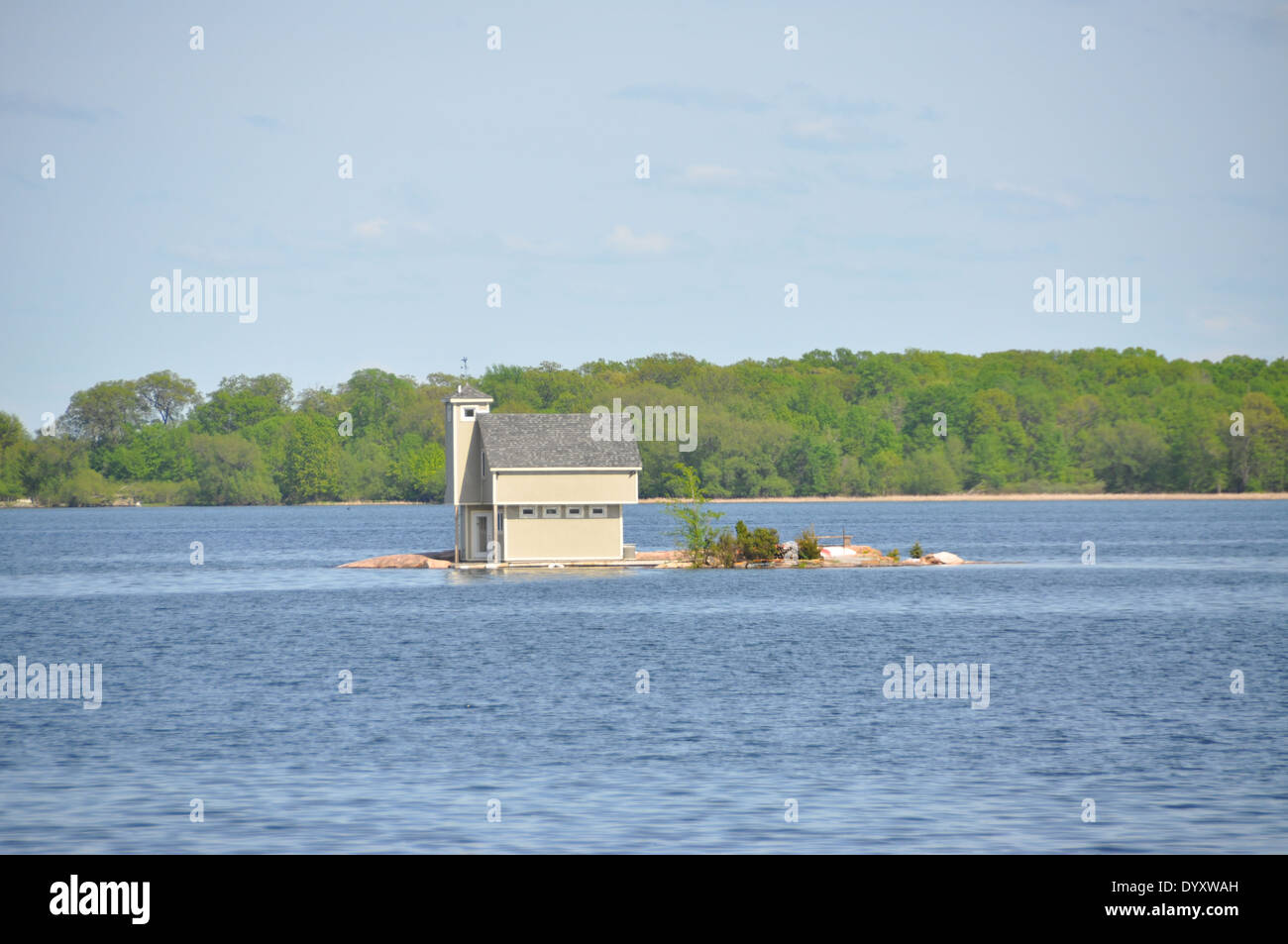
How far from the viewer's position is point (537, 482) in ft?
186

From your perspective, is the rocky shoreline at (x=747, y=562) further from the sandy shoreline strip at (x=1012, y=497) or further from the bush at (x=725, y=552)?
the sandy shoreline strip at (x=1012, y=497)

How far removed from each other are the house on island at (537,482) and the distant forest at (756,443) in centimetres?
10705

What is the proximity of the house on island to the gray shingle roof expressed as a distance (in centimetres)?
4

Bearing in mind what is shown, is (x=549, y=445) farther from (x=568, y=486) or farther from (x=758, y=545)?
(x=758, y=545)

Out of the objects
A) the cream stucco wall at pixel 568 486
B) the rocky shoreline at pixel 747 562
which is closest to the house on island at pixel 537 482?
the cream stucco wall at pixel 568 486

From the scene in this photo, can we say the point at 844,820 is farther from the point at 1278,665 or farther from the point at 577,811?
the point at 1278,665

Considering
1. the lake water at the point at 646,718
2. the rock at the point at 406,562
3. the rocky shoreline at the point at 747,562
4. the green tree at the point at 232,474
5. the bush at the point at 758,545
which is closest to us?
the lake water at the point at 646,718

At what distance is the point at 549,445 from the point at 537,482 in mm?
1764

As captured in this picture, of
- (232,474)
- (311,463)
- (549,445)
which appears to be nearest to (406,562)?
(549,445)

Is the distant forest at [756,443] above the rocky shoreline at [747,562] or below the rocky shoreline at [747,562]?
above

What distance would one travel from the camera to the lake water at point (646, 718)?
56.0 feet

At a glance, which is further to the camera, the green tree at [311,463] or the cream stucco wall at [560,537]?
the green tree at [311,463]

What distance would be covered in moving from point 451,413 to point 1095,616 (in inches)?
1107
